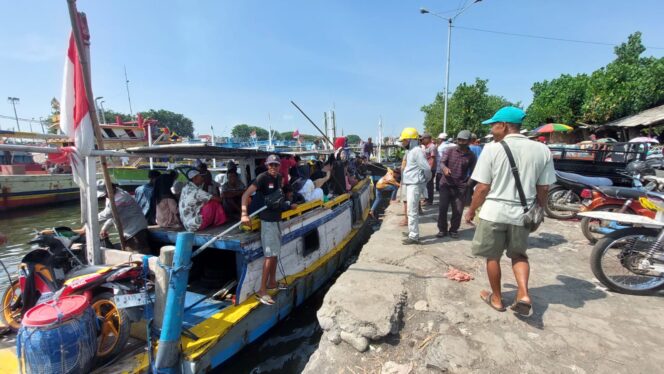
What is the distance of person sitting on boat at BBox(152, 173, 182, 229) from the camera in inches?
185

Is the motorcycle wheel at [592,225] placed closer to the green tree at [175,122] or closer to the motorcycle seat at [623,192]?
the motorcycle seat at [623,192]

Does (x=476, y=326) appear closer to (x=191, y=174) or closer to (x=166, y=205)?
(x=166, y=205)

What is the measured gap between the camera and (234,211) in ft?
19.7

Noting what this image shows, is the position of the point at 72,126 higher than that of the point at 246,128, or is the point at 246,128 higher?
the point at 246,128

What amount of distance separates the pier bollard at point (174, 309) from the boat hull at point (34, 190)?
60.6 ft

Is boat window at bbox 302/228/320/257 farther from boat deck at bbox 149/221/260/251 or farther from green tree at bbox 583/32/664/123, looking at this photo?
green tree at bbox 583/32/664/123

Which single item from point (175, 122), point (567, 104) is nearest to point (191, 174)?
point (567, 104)

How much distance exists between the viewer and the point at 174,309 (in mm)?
2980

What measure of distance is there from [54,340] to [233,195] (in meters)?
3.79

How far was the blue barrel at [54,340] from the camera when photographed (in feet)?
8.09

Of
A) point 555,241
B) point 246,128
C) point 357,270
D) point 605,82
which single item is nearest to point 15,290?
point 357,270

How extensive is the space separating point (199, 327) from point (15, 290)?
7.58 ft

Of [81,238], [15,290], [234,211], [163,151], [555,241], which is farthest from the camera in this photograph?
[234,211]

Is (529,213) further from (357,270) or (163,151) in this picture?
(163,151)
